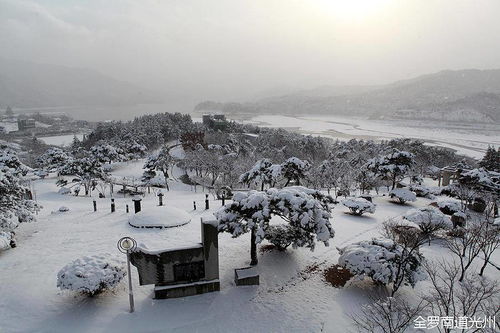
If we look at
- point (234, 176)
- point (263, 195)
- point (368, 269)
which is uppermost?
point (263, 195)

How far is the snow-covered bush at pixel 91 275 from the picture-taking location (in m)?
8.75

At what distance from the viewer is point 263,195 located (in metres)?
10.4

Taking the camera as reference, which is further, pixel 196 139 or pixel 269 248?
pixel 196 139

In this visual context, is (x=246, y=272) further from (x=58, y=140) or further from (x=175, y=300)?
(x=58, y=140)

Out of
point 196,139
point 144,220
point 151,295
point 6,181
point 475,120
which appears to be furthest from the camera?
point 475,120

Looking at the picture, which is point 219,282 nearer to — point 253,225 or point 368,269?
point 253,225

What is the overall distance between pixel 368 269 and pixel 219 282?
475 cm

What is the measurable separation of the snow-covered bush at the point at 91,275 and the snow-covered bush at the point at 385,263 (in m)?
7.29

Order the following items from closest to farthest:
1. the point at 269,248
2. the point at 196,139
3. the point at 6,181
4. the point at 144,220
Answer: the point at 6,181 → the point at 269,248 → the point at 144,220 → the point at 196,139

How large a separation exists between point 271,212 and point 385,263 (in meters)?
3.90

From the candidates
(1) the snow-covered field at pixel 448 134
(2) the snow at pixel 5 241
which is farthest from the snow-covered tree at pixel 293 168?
(1) the snow-covered field at pixel 448 134

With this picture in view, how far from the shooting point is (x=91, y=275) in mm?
8891

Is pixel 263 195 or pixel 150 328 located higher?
pixel 263 195

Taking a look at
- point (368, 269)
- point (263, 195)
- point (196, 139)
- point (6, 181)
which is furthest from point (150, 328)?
point (196, 139)
